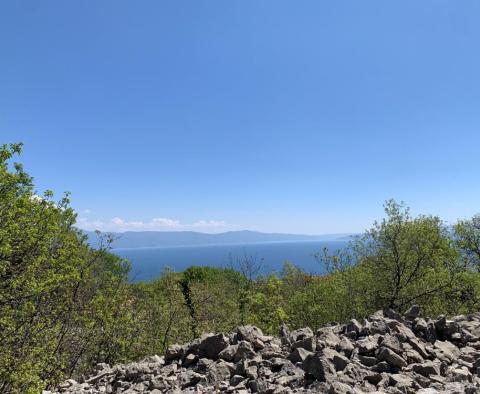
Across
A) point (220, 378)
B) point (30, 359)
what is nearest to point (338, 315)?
point (220, 378)

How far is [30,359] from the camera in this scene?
15125 millimetres

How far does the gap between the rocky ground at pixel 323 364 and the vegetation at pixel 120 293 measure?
10.4 feet

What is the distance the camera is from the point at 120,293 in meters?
26.9

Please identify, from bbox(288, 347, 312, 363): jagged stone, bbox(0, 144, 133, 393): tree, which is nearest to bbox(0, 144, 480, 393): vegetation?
bbox(0, 144, 133, 393): tree

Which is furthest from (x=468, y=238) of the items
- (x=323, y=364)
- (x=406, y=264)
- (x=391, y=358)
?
(x=323, y=364)

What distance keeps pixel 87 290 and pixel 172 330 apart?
8.73 metres

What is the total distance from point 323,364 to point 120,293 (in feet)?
59.1

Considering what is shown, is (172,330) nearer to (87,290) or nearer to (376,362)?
(87,290)

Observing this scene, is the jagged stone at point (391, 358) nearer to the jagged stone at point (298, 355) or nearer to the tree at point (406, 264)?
the jagged stone at point (298, 355)

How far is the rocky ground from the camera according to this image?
467 inches

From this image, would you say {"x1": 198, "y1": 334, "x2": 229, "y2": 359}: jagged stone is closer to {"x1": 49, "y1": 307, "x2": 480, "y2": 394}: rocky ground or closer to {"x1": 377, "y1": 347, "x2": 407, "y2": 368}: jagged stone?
{"x1": 49, "y1": 307, "x2": 480, "y2": 394}: rocky ground

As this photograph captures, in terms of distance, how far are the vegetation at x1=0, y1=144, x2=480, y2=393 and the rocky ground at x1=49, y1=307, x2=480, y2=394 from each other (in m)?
3.16

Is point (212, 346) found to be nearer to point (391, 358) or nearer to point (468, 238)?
point (391, 358)

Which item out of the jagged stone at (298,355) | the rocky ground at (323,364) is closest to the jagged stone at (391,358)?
the rocky ground at (323,364)
